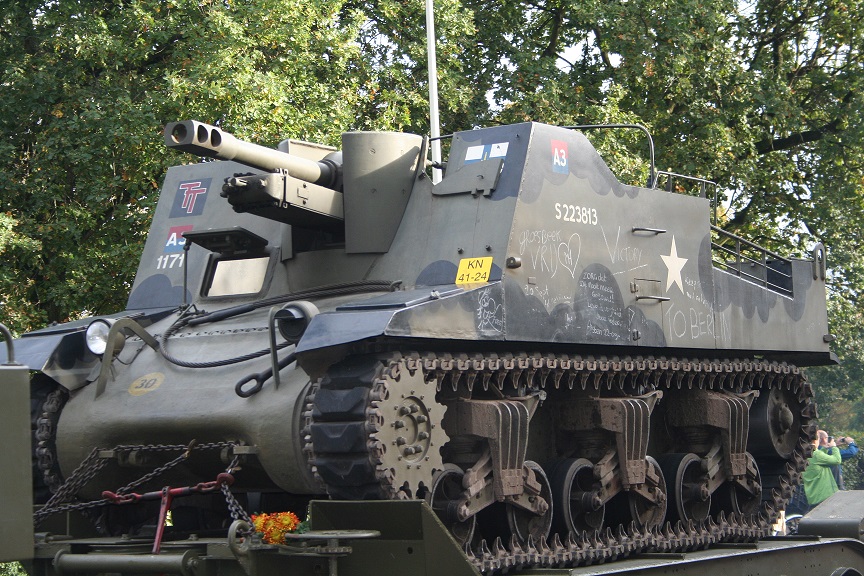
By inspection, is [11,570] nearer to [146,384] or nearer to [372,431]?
[146,384]

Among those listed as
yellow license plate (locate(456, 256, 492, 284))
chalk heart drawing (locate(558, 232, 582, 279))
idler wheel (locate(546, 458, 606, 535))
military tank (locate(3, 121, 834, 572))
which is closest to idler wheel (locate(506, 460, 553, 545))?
military tank (locate(3, 121, 834, 572))

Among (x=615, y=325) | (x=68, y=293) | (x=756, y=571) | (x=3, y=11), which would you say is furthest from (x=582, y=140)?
(x=3, y=11)

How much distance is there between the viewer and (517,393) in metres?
8.79

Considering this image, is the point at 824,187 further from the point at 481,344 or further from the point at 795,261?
the point at 481,344

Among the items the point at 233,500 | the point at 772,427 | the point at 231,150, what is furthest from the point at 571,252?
the point at 772,427

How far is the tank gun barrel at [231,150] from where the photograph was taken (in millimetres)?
8078

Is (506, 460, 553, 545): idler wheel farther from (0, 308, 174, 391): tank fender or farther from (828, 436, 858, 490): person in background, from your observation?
(828, 436, 858, 490): person in background

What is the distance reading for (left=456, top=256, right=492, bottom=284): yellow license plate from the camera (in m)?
8.55

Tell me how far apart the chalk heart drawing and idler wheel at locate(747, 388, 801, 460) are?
11.4ft

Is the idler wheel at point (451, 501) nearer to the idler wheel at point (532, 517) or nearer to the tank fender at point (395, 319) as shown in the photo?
the idler wheel at point (532, 517)

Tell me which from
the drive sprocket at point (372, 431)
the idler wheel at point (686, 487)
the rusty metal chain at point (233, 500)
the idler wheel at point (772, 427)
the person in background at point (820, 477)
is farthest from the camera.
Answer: the person in background at point (820, 477)

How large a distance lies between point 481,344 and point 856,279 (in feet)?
56.2

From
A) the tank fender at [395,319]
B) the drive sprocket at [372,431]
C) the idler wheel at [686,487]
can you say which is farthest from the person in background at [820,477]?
the drive sprocket at [372,431]

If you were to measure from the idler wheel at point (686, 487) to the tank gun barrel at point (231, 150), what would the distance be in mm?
3754
